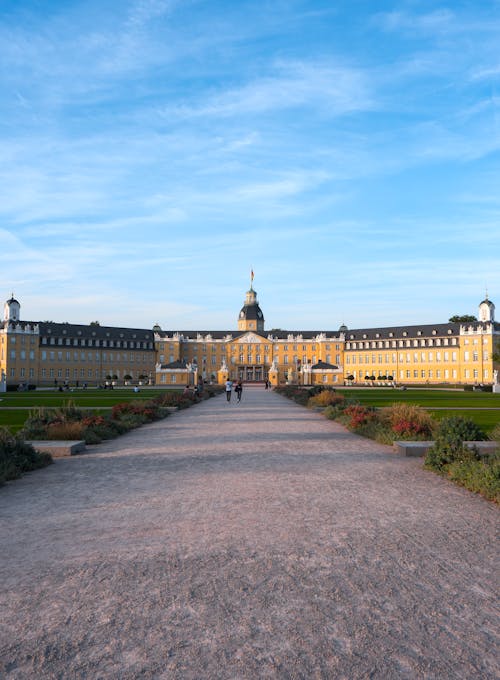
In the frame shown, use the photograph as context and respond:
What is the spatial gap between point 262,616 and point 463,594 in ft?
5.99

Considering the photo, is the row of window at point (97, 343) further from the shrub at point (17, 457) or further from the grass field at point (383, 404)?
the shrub at point (17, 457)

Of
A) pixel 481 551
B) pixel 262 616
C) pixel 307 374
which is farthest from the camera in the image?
pixel 307 374

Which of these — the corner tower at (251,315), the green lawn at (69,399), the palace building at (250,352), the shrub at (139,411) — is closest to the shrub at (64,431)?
the shrub at (139,411)

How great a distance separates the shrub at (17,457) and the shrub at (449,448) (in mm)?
8032

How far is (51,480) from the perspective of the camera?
35.9 ft

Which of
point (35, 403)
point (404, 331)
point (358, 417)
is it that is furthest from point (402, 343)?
point (358, 417)

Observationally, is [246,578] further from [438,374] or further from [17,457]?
[438,374]

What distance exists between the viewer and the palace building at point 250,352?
360 ft

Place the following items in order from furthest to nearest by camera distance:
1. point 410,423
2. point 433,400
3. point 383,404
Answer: point 433,400 → point 383,404 → point 410,423

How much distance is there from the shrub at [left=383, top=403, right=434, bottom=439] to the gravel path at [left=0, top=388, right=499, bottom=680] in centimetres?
520

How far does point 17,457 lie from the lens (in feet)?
39.8

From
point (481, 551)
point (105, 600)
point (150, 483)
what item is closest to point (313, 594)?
point (105, 600)

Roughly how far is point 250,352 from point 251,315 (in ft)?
35.1

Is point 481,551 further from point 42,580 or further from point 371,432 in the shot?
point 371,432
